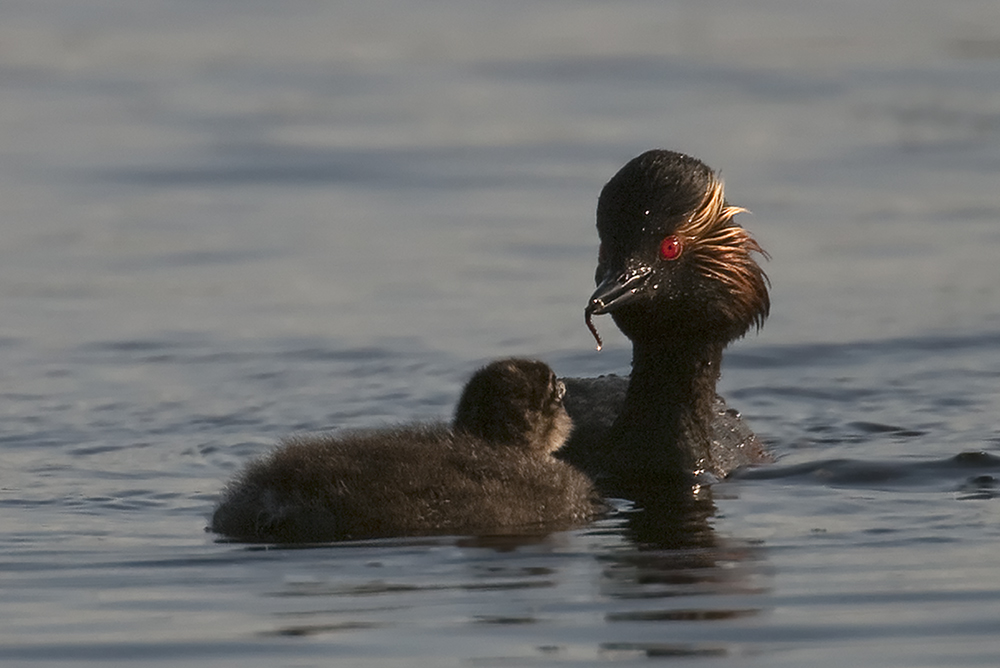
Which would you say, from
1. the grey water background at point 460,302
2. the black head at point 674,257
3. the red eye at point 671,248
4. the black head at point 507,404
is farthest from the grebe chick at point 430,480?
the red eye at point 671,248

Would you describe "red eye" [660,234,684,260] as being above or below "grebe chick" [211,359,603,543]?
above

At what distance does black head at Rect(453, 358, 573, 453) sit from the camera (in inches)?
394

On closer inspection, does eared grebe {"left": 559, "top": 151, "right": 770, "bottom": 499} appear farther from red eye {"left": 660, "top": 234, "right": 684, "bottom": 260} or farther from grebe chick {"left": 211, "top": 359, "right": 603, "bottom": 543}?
grebe chick {"left": 211, "top": 359, "right": 603, "bottom": 543}

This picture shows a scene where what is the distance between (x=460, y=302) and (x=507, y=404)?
4.54m

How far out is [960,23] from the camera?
22906 millimetres

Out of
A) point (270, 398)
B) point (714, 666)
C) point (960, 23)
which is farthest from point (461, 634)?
point (960, 23)

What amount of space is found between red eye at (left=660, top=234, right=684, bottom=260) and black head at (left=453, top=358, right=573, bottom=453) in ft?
4.50

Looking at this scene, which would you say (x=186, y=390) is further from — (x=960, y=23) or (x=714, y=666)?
(x=960, y=23)

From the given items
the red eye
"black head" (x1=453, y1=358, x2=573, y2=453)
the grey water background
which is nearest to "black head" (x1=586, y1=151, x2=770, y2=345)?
the red eye

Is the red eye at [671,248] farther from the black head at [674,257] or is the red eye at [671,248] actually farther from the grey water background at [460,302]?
the grey water background at [460,302]

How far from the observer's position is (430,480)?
943cm

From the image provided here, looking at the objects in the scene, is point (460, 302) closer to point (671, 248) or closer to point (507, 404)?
point (671, 248)

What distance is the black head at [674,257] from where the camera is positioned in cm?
1122

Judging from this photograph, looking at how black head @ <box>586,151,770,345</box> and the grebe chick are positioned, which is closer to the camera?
the grebe chick
